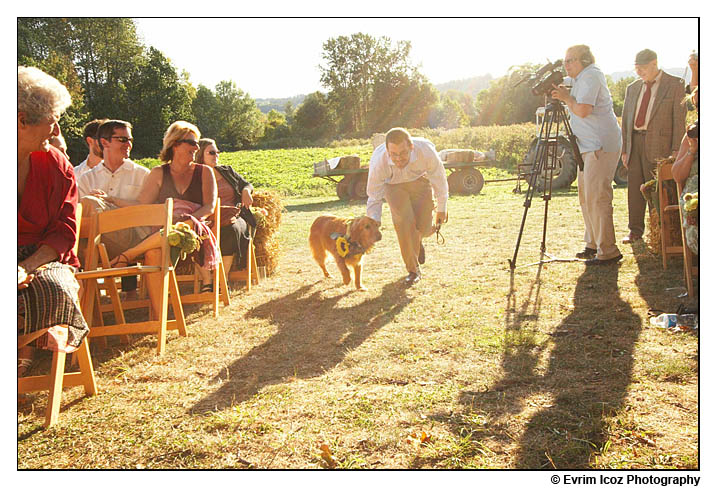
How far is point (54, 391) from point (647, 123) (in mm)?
Result: 6903

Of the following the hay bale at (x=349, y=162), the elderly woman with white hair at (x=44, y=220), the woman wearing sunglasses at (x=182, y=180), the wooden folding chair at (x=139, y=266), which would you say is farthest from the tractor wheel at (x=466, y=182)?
the elderly woman with white hair at (x=44, y=220)

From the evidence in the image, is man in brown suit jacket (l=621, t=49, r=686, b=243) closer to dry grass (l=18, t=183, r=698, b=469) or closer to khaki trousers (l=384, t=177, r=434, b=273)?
dry grass (l=18, t=183, r=698, b=469)

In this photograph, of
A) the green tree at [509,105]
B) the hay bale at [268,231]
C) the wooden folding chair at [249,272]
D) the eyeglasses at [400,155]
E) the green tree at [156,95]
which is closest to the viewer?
the eyeglasses at [400,155]

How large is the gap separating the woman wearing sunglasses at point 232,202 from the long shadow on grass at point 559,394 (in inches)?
120

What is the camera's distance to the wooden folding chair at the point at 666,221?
18.3ft

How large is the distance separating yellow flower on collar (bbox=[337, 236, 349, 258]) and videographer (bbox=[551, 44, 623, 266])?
2.62 m

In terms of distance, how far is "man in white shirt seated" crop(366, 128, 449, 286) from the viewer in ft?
20.0

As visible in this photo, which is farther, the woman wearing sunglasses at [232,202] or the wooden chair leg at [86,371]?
the woman wearing sunglasses at [232,202]

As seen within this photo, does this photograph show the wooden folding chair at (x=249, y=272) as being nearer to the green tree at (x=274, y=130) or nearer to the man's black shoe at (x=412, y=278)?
the man's black shoe at (x=412, y=278)

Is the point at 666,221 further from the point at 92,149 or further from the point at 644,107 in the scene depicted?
the point at 92,149

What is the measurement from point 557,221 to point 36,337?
8.51 metres

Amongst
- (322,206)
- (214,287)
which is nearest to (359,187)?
(322,206)

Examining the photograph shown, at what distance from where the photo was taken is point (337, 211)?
14188 millimetres

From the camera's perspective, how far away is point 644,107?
7004 mm
